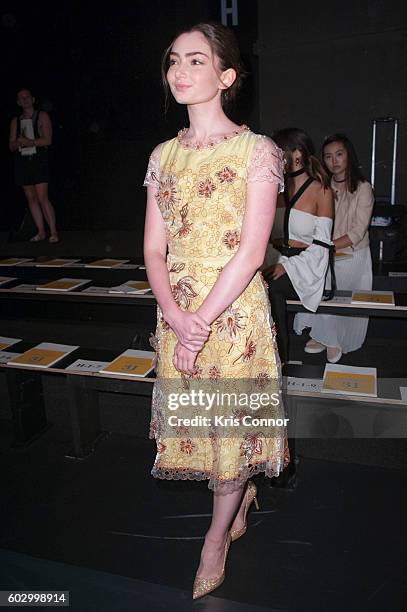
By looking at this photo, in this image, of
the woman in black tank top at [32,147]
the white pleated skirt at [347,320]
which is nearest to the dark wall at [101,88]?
the woman in black tank top at [32,147]

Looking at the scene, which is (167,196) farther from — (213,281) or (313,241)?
(313,241)

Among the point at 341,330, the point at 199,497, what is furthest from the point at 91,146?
the point at 199,497

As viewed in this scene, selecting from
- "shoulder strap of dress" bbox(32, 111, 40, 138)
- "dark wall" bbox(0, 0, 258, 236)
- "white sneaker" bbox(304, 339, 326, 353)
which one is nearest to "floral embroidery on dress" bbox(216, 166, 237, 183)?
"white sneaker" bbox(304, 339, 326, 353)

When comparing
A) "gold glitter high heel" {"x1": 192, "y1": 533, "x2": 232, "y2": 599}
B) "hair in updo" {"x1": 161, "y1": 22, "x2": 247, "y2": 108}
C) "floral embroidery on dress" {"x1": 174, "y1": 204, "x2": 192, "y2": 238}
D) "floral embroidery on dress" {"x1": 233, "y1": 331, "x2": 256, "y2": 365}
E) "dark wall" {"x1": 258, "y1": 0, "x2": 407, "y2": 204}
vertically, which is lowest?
"gold glitter high heel" {"x1": 192, "y1": 533, "x2": 232, "y2": 599}

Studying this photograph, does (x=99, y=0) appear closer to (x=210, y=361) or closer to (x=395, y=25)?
(x=395, y=25)

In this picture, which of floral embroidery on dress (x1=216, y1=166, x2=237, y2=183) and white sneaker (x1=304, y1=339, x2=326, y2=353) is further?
white sneaker (x1=304, y1=339, x2=326, y2=353)

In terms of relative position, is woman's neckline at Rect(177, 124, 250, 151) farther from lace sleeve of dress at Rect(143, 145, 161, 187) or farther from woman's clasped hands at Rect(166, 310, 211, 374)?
woman's clasped hands at Rect(166, 310, 211, 374)

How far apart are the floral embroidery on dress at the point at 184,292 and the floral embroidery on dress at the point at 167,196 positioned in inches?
6.9

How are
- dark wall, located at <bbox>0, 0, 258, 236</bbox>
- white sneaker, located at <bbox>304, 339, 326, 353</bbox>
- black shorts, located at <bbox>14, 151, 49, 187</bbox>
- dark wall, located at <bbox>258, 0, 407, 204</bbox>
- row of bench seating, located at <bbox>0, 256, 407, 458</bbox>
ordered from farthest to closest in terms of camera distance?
1. dark wall, located at <bbox>0, 0, 258, 236</bbox>
2. dark wall, located at <bbox>258, 0, 407, 204</bbox>
3. black shorts, located at <bbox>14, 151, 49, 187</bbox>
4. white sneaker, located at <bbox>304, 339, 326, 353</bbox>
5. row of bench seating, located at <bbox>0, 256, 407, 458</bbox>

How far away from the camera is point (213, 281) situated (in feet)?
4.83

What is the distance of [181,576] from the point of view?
5.77 ft

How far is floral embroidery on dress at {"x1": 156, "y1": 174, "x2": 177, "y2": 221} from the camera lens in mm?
1458

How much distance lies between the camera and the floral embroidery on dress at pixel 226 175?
140cm

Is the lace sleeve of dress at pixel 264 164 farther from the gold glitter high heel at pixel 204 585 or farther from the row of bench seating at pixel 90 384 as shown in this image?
the gold glitter high heel at pixel 204 585
